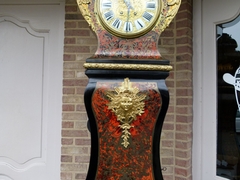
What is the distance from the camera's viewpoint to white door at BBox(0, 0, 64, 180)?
2.03 meters

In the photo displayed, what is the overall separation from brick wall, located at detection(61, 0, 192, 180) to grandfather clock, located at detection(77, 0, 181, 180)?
0.67 m

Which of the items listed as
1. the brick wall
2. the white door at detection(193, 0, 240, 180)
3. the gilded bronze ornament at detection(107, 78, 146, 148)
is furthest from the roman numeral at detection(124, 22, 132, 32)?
the white door at detection(193, 0, 240, 180)

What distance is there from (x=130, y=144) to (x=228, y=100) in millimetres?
1000

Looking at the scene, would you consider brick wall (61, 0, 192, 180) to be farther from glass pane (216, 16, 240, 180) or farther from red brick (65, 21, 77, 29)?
glass pane (216, 16, 240, 180)

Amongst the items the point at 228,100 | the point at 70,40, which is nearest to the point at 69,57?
the point at 70,40

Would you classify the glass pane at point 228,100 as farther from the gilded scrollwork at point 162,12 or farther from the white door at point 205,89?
the gilded scrollwork at point 162,12

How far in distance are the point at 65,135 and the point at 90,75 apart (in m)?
0.90

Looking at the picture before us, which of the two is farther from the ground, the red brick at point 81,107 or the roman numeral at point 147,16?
the roman numeral at point 147,16

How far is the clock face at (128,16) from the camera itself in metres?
1.26

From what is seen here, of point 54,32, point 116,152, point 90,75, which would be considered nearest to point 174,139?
point 116,152

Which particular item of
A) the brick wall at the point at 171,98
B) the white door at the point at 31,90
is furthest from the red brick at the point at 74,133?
the white door at the point at 31,90

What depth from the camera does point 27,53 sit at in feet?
6.75

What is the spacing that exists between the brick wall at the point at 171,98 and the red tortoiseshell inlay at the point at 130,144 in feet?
2.31

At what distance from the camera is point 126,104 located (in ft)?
3.90
